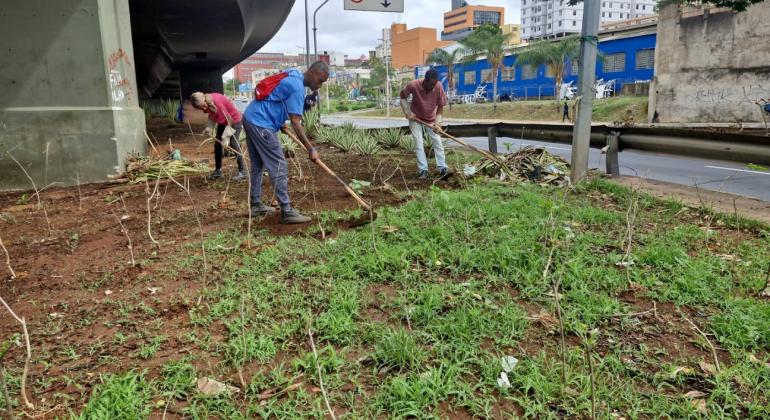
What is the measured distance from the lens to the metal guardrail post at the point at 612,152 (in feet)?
23.1

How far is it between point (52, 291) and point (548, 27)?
362 feet

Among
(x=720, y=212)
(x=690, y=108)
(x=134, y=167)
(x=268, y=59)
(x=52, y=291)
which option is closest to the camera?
(x=52, y=291)

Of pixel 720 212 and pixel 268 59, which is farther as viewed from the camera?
pixel 268 59

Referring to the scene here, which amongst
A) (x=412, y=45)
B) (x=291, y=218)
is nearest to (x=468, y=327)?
(x=291, y=218)

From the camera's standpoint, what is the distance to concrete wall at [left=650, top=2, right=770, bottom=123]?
18844 millimetres

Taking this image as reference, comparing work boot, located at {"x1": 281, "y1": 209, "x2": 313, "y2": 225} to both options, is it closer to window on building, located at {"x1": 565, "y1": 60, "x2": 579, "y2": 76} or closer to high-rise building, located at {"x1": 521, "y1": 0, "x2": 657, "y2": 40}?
window on building, located at {"x1": 565, "y1": 60, "x2": 579, "y2": 76}

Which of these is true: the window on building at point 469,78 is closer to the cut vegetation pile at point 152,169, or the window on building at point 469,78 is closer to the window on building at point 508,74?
the window on building at point 508,74

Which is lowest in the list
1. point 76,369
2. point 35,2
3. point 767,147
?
point 76,369

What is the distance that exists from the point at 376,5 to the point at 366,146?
5143 mm

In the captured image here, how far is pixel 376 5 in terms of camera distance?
13.3 metres

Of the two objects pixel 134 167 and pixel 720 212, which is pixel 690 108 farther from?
pixel 134 167

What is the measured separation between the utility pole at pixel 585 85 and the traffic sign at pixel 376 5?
814 centimetres

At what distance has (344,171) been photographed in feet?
26.9

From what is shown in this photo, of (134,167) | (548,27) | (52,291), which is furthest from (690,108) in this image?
(548,27)
